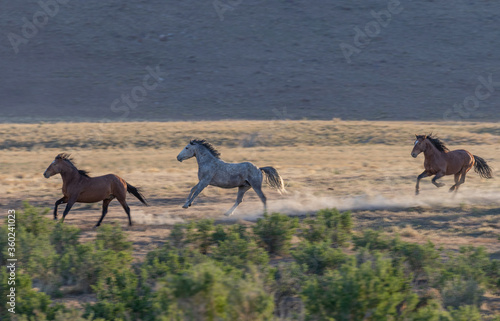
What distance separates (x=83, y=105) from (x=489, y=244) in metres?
38.6

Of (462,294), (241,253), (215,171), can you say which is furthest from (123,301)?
(215,171)

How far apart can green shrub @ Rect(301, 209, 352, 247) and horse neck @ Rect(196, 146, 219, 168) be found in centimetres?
284

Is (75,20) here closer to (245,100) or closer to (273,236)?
(245,100)

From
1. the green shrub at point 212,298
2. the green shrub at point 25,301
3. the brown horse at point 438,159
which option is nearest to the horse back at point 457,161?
the brown horse at point 438,159

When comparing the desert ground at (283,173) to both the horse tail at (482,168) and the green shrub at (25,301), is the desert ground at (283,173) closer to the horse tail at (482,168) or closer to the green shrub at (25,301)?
the horse tail at (482,168)

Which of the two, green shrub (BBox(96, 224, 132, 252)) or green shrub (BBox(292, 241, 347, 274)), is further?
green shrub (BBox(96, 224, 132, 252))

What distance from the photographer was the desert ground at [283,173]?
12.2m

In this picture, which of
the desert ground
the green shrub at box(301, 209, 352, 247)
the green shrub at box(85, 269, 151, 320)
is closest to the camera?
the green shrub at box(85, 269, 151, 320)

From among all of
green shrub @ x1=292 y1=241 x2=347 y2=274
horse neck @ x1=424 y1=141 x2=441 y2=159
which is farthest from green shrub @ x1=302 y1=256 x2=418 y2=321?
horse neck @ x1=424 y1=141 x2=441 y2=159

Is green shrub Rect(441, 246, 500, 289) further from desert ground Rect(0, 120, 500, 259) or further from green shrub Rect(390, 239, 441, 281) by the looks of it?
desert ground Rect(0, 120, 500, 259)

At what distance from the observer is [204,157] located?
12359 mm

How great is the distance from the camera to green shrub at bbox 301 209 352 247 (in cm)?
996

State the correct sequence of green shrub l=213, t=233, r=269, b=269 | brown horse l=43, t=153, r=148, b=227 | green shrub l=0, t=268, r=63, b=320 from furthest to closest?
brown horse l=43, t=153, r=148, b=227 < green shrub l=213, t=233, r=269, b=269 < green shrub l=0, t=268, r=63, b=320

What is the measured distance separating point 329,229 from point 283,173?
1057 cm
